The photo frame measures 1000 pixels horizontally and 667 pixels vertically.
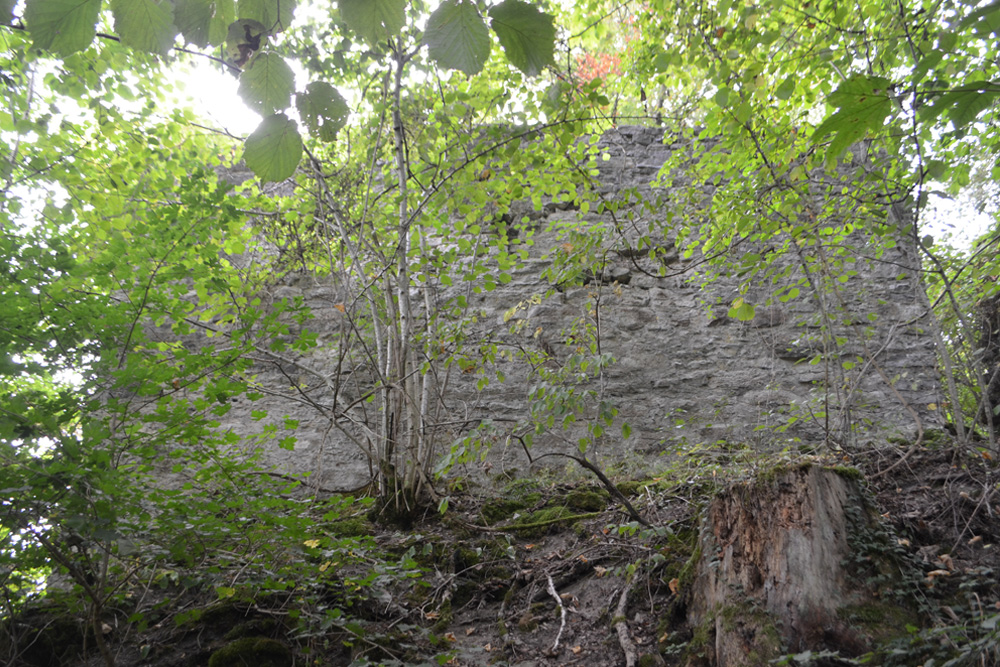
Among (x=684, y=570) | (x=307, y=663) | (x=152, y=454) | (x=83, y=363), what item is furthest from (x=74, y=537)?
(x=684, y=570)

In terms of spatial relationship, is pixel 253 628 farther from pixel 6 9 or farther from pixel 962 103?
pixel 962 103

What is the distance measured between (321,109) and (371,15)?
13 centimetres

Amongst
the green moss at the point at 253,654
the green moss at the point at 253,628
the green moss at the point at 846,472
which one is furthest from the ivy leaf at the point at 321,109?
the green moss at the point at 253,628

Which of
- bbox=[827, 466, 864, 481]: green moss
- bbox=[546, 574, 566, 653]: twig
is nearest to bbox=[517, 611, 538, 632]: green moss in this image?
bbox=[546, 574, 566, 653]: twig

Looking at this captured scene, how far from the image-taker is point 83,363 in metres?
→ 1.93

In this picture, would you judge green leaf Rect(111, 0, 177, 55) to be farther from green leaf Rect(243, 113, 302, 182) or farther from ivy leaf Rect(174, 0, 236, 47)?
green leaf Rect(243, 113, 302, 182)

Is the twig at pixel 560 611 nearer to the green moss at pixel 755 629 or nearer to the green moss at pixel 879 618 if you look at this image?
the green moss at pixel 755 629

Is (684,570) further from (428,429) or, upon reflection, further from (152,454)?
(152,454)

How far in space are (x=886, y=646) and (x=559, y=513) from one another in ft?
6.28

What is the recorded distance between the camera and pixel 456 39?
586mm

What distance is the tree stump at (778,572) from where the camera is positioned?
1.72 m

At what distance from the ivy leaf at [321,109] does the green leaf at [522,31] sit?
232 mm

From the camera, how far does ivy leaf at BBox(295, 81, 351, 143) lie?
68 cm

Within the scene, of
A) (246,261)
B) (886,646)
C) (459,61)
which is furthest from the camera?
(246,261)
